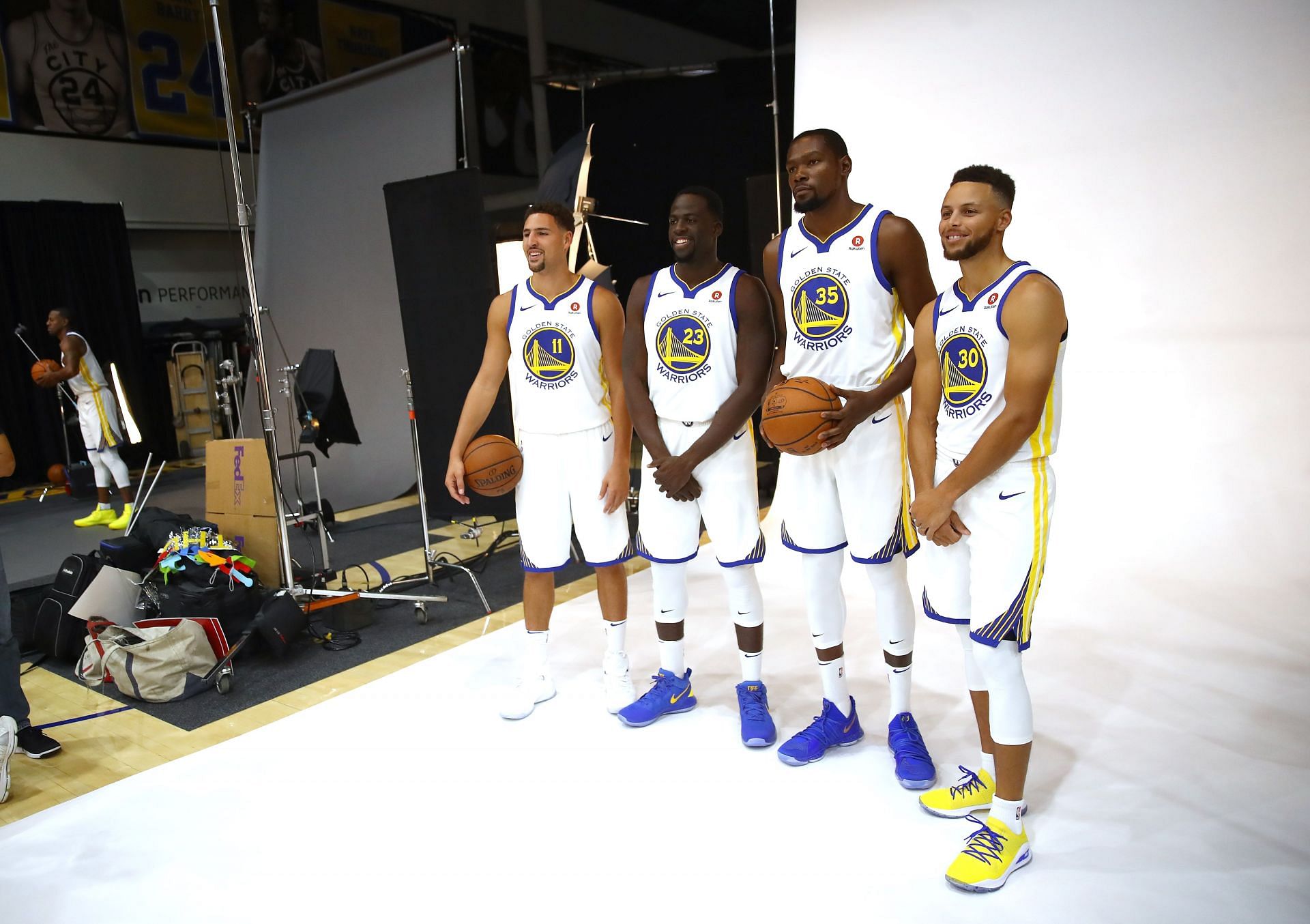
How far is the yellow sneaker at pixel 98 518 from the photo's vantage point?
4.68m

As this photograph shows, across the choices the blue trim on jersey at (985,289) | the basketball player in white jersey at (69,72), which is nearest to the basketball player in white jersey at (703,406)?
the blue trim on jersey at (985,289)

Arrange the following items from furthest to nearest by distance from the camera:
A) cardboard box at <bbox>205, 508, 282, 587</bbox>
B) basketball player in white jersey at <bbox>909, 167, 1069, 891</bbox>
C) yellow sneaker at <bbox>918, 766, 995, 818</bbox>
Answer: cardboard box at <bbox>205, 508, 282, 587</bbox>, yellow sneaker at <bbox>918, 766, 995, 818</bbox>, basketball player in white jersey at <bbox>909, 167, 1069, 891</bbox>

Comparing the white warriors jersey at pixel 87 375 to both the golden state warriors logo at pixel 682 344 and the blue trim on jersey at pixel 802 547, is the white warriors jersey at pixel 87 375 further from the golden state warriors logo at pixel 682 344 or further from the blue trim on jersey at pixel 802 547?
the blue trim on jersey at pixel 802 547

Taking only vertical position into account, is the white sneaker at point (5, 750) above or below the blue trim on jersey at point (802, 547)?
below

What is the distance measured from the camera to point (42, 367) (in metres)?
4.45

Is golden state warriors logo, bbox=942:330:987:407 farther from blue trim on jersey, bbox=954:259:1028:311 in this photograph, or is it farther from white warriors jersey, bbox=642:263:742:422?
white warriors jersey, bbox=642:263:742:422

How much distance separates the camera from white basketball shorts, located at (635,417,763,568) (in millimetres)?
2639

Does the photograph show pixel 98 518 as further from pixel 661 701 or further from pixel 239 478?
pixel 661 701

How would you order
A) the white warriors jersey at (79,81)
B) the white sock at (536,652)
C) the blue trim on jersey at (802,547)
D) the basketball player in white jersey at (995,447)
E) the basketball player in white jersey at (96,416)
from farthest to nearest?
the white warriors jersey at (79,81), the basketball player in white jersey at (96,416), the white sock at (536,652), the blue trim on jersey at (802,547), the basketball player in white jersey at (995,447)

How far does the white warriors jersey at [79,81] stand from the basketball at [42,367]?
121 cm

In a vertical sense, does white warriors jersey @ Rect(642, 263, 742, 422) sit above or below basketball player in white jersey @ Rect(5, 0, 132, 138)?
below

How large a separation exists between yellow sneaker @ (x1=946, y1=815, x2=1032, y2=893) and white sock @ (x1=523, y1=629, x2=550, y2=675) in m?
1.48

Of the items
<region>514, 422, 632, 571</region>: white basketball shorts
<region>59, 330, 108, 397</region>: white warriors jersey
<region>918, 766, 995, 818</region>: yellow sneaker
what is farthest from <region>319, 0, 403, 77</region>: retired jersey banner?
<region>918, 766, 995, 818</region>: yellow sneaker

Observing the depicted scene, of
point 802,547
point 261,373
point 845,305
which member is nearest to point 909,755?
point 802,547
